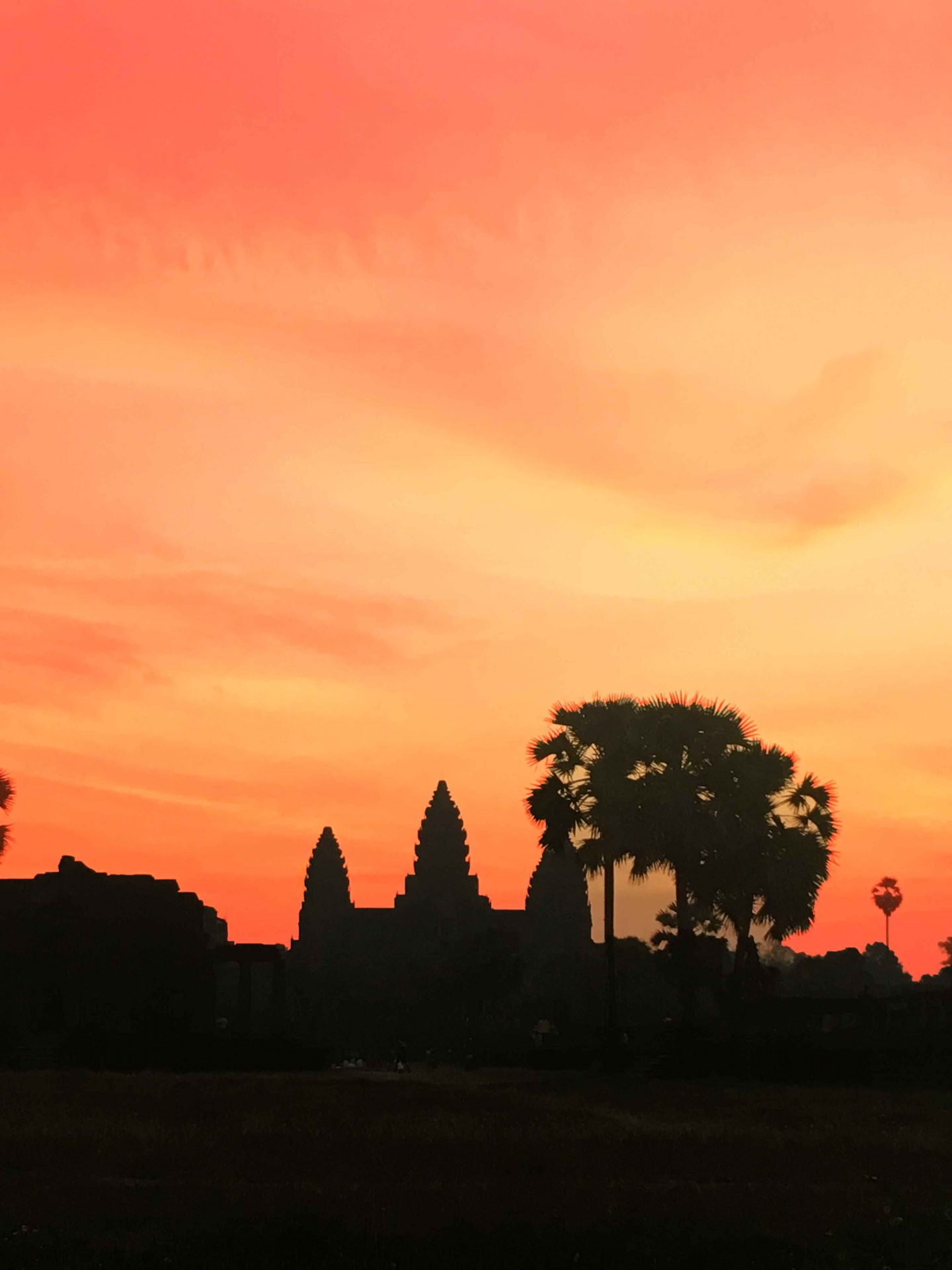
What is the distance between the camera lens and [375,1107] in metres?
32.4

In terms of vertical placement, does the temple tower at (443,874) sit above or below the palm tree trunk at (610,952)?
above

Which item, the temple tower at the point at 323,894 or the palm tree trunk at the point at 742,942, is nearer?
the palm tree trunk at the point at 742,942

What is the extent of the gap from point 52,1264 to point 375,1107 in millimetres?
17555

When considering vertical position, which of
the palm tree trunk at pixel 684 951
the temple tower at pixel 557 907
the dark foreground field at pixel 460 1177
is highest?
the temple tower at pixel 557 907

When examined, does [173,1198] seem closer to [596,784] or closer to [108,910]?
[596,784]

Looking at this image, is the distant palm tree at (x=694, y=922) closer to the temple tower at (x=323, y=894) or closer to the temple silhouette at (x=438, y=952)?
the temple silhouette at (x=438, y=952)

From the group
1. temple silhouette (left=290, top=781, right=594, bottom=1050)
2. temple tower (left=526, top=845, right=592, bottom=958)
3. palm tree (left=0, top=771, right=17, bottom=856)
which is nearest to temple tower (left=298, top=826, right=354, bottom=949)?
temple silhouette (left=290, top=781, right=594, bottom=1050)

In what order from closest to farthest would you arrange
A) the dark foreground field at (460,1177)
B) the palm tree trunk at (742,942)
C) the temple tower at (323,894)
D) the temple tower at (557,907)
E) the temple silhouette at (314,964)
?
the dark foreground field at (460,1177), the palm tree trunk at (742,942), the temple silhouette at (314,964), the temple tower at (557,907), the temple tower at (323,894)

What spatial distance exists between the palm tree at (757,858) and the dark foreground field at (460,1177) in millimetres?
13035

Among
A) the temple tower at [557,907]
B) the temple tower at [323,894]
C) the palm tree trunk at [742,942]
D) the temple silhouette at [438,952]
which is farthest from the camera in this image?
the temple tower at [323,894]

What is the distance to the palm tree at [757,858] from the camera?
5062 centimetres

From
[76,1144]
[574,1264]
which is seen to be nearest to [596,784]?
[76,1144]

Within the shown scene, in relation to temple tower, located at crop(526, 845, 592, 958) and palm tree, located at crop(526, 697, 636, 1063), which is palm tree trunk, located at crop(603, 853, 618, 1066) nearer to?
palm tree, located at crop(526, 697, 636, 1063)

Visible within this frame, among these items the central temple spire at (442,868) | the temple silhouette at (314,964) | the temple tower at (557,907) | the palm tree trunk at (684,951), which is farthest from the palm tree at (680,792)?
the central temple spire at (442,868)
